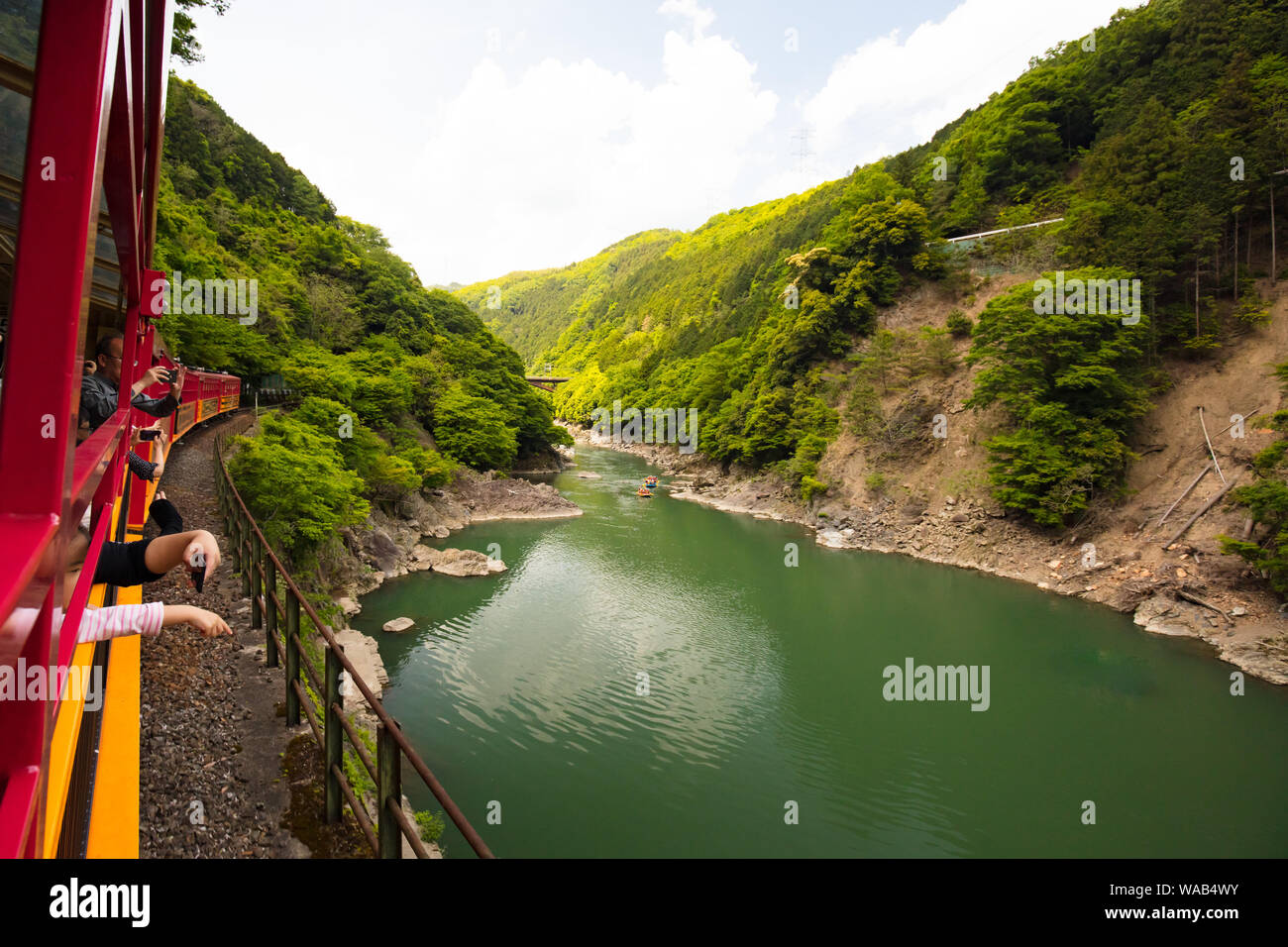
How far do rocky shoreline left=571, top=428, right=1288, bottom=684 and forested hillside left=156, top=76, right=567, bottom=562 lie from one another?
15.2 meters

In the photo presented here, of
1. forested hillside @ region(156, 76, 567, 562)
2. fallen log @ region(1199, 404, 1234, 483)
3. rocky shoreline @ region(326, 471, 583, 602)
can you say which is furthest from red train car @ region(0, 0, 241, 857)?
fallen log @ region(1199, 404, 1234, 483)

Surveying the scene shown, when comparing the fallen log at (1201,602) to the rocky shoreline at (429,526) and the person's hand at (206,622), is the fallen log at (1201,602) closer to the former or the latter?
the rocky shoreline at (429,526)

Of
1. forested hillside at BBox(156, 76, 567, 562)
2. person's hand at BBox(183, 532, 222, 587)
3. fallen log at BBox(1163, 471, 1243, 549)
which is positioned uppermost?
forested hillside at BBox(156, 76, 567, 562)

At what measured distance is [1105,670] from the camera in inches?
587

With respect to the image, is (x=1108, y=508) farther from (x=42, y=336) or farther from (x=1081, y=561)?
(x=42, y=336)

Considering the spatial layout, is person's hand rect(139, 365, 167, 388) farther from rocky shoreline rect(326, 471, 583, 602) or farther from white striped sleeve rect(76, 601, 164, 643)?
rocky shoreline rect(326, 471, 583, 602)

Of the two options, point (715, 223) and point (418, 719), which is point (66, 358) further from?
point (715, 223)

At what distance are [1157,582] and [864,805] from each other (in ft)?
48.2

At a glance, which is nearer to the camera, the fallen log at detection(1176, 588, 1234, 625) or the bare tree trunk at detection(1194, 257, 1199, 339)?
the fallen log at detection(1176, 588, 1234, 625)

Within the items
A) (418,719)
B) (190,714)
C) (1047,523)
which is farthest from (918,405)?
(190,714)

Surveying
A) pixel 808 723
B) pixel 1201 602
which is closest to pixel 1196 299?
pixel 1201 602

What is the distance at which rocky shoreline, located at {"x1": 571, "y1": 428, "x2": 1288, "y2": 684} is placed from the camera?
15.8 metres

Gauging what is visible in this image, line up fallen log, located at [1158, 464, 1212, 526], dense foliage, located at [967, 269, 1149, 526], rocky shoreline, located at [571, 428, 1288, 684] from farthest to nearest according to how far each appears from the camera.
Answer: dense foliage, located at [967, 269, 1149, 526]
fallen log, located at [1158, 464, 1212, 526]
rocky shoreline, located at [571, 428, 1288, 684]

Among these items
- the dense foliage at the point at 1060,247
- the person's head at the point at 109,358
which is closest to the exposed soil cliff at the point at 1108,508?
the dense foliage at the point at 1060,247
